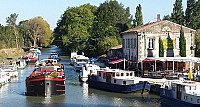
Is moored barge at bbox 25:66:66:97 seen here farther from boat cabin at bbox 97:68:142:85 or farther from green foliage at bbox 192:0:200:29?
green foliage at bbox 192:0:200:29

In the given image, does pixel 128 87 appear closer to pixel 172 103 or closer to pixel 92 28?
pixel 172 103

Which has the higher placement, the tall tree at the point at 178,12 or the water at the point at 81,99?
the tall tree at the point at 178,12

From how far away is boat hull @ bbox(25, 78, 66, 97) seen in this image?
4158 cm

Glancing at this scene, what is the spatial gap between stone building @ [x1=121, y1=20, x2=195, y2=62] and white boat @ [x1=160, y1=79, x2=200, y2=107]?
19.6m

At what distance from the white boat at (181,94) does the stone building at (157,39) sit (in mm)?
19558

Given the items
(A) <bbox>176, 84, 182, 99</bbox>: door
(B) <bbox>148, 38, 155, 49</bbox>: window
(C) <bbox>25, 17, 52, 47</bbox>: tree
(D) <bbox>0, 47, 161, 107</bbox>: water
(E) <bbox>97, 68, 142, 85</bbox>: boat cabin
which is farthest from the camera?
(C) <bbox>25, 17, 52, 47</bbox>: tree

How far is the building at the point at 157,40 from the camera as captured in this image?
57125 millimetres

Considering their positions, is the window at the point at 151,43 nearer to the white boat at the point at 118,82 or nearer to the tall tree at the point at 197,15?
the white boat at the point at 118,82

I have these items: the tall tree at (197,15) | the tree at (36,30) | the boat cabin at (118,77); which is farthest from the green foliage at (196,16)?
the tree at (36,30)

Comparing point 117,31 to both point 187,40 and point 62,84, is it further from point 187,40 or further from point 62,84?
point 62,84

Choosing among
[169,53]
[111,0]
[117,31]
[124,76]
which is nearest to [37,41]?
[111,0]

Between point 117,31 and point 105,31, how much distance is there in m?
6.50

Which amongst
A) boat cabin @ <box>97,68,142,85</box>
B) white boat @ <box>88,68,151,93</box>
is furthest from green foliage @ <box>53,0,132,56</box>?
boat cabin @ <box>97,68,142,85</box>

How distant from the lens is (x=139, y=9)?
327 ft
